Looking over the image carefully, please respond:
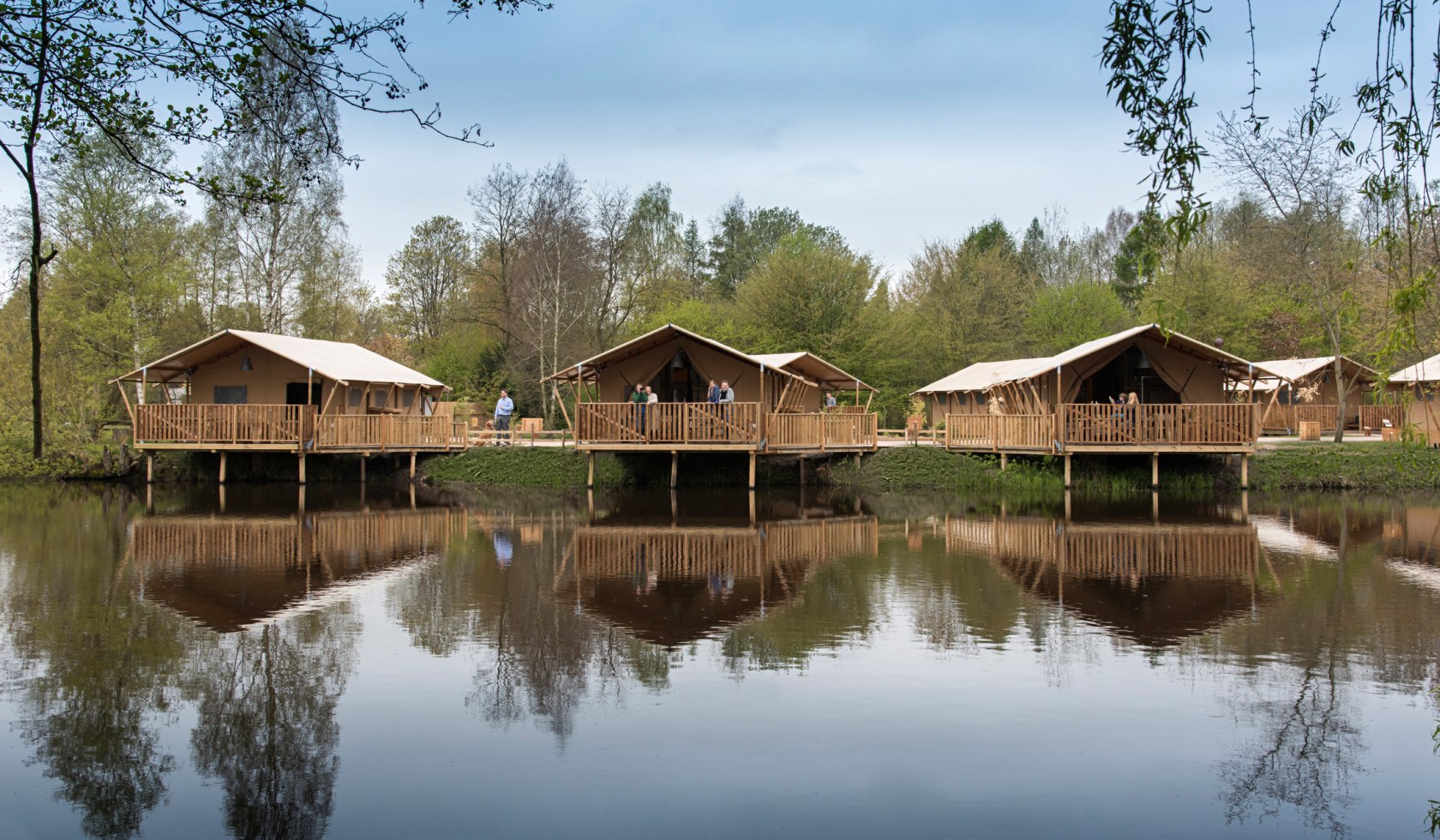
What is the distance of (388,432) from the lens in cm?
3178

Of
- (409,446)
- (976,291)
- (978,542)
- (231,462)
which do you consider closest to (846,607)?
(978,542)

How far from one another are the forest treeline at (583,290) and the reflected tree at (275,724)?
17305 mm

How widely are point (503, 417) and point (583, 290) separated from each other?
1088 centimetres

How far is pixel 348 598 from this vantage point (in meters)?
13.0

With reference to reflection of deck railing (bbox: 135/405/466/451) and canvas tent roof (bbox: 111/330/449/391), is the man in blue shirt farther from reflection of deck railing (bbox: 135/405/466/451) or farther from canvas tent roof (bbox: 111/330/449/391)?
reflection of deck railing (bbox: 135/405/466/451)

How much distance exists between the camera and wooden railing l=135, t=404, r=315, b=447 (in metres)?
29.8

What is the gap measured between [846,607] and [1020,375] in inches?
733

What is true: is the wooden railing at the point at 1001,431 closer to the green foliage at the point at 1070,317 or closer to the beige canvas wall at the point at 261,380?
the beige canvas wall at the point at 261,380

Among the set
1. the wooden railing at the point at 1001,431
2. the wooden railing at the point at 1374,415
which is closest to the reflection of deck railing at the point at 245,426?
the wooden railing at the point at 1001,431

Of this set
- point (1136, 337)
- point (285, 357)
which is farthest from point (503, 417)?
point (1136, 337)

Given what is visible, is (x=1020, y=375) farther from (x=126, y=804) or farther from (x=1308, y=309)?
(x=126, y=804)

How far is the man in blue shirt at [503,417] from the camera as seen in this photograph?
1357 inches

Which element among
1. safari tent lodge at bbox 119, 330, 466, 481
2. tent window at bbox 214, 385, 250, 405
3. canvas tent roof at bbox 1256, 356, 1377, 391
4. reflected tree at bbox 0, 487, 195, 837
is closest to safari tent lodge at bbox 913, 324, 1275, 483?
canvas tent roof at bbox 1256, 356, 1377, 391

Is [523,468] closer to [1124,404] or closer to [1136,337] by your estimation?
[1124,404]
